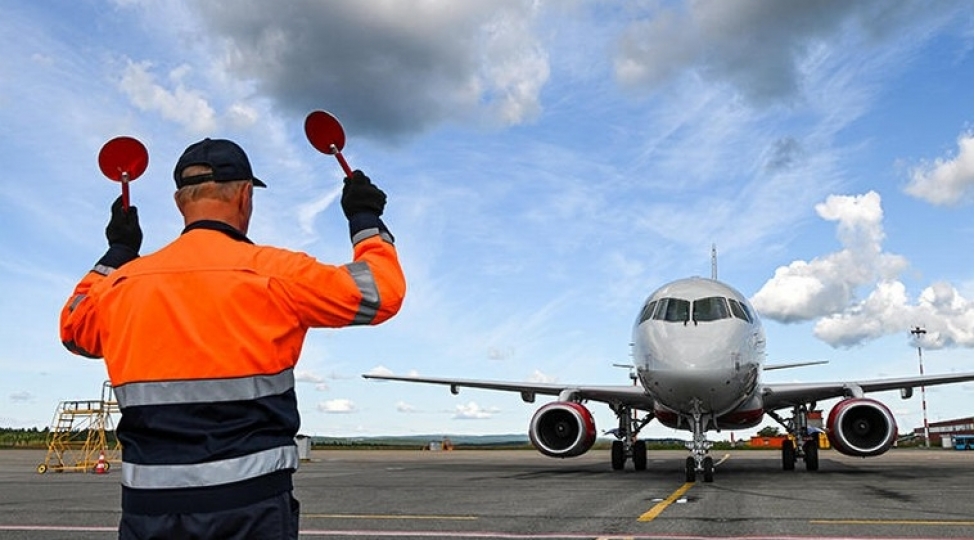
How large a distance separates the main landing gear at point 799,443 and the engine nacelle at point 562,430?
498 cm

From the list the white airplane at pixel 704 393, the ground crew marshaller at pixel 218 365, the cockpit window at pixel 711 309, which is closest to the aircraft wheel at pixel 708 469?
the white airplane at pixel 704 393

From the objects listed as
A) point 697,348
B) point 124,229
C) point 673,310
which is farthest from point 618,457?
point 124,229

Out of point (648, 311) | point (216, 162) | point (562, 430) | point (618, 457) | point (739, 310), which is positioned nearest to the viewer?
point (216, 162)

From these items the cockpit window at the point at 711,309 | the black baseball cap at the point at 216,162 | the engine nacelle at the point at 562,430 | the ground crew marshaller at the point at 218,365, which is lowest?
the engine nacelle at the point at 562,430

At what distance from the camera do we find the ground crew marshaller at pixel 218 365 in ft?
8.43

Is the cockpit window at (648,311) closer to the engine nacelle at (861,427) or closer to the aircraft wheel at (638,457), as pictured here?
the engine nacelle at (861,427)

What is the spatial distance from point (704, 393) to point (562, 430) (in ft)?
15.6

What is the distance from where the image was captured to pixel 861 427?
1678cm

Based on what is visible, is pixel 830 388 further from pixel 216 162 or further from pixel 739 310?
pixel 216 162

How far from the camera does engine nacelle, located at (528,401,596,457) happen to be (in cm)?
1786

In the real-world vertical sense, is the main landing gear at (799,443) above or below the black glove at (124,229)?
below

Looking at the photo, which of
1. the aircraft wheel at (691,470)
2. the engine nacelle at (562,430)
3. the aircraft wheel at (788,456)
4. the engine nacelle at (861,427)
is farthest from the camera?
the aircraft wheel at (788,456)

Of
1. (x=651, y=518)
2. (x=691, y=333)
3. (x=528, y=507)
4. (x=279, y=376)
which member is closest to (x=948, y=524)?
(x=651, y=518)

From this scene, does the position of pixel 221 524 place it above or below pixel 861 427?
above
